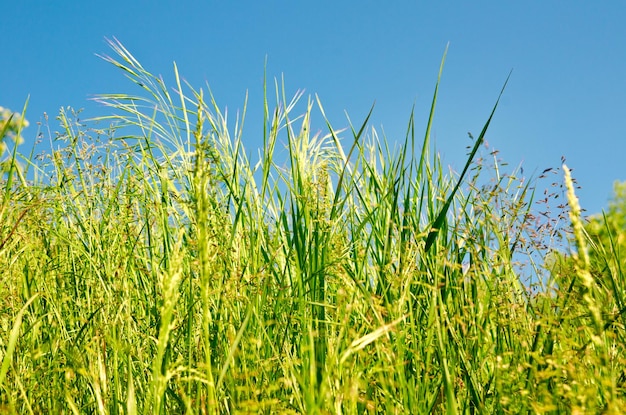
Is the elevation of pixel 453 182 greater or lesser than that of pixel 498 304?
greater

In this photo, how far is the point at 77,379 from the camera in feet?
6.42

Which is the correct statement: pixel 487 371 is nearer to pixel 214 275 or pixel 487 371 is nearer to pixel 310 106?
A: pixel 214 275

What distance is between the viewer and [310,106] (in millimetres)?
2840

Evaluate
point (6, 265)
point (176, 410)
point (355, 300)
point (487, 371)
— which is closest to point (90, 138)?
point (6, 265)

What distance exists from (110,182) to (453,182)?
55.8 inches

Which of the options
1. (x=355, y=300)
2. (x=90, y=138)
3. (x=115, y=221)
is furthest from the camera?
(x=90, y=138)

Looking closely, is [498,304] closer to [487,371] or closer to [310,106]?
[487,371]

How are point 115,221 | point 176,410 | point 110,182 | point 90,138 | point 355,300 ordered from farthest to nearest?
1. point 90,138
2. point 110,182
3. point 115,221
4. point 176,410
5. point 355,300

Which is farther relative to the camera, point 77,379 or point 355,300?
point 77,379

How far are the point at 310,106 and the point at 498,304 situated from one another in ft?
4.70

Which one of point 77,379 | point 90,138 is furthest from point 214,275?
point 90,138

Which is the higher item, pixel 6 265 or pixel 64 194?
pixel 64 194

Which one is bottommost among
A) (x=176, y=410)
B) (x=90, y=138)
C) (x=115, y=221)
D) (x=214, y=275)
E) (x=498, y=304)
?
(x=176, y=410)

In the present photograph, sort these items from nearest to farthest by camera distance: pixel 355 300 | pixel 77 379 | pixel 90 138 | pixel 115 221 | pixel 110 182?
pixel 355 300 → pixel 77 379 → pixel 115 221 → pixel 110 182 → pixel 90 138
